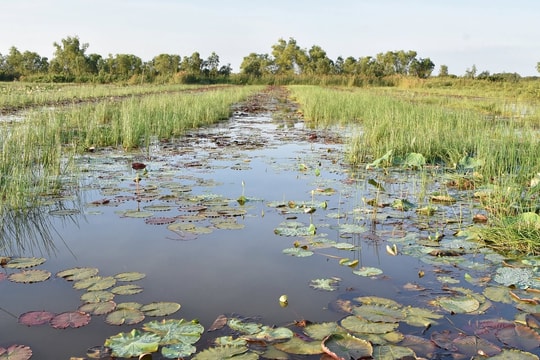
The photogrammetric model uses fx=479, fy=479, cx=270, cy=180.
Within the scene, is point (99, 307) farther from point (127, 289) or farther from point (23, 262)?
point (23, 262)

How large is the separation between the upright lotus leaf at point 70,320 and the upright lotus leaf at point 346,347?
3.01 ft

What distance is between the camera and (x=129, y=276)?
227cm

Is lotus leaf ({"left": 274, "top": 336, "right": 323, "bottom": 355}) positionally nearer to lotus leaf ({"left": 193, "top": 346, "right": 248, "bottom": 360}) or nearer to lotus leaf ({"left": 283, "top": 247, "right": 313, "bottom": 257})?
lotus leaf ({"left": 193, "top": 346, "right": 248, "bottom": 360})

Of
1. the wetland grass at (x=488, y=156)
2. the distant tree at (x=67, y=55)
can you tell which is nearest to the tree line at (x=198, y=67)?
the distant tree at (x=67, y=55)

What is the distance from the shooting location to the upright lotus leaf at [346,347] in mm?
1629

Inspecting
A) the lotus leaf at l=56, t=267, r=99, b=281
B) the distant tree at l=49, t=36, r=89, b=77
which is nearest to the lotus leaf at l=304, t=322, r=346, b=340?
the lotus leaf at l=56, t=267, r=99, b=281

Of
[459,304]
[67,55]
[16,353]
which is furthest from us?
[67,55]

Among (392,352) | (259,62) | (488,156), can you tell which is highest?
(259,62)

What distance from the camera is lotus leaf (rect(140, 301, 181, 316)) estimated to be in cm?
192

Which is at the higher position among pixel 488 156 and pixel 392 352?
pixel 488 156

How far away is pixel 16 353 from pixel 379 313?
1.34m

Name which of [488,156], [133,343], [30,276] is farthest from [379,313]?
[488,156]

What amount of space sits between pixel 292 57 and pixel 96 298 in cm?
6544

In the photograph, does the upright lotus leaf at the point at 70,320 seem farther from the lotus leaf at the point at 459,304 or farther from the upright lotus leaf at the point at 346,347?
the lotus leaf at the point at 459,304
